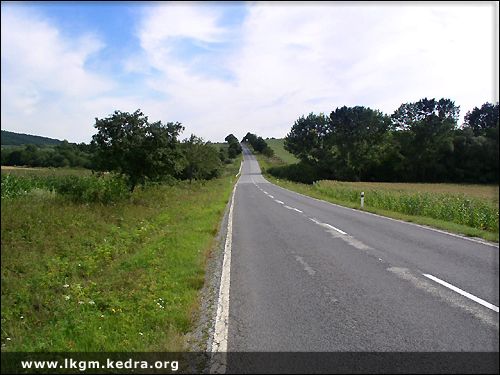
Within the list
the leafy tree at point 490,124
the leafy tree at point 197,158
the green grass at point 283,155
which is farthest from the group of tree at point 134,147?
the green grass at point 283,155

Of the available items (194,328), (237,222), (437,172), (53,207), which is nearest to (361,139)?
(437,172)

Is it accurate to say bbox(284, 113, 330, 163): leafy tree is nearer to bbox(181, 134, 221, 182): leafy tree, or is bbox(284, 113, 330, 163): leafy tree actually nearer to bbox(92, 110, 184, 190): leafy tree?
bbox(181, 134, 221, 182): leafy tree

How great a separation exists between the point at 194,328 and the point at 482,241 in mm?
9158

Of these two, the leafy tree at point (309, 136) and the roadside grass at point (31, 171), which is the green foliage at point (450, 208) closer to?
the roadside grass at point (31, 171)

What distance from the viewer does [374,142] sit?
251 ft

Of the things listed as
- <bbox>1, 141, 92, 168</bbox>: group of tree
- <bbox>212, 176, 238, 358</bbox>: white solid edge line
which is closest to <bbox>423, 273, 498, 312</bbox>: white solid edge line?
<bbox>212, 176, 238, 358</bbox>: white solid edge line

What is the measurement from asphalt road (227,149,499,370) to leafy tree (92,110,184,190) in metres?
11.9

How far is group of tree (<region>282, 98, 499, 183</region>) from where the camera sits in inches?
2510

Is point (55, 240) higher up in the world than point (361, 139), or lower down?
lower down

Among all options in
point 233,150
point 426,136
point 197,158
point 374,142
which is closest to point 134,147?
point 197,158

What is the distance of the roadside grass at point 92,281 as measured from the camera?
15.3 ft

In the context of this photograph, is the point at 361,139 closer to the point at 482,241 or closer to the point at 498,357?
the point at 482,241

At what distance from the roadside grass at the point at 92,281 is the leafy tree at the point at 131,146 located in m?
7.22

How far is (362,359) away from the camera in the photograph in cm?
385
